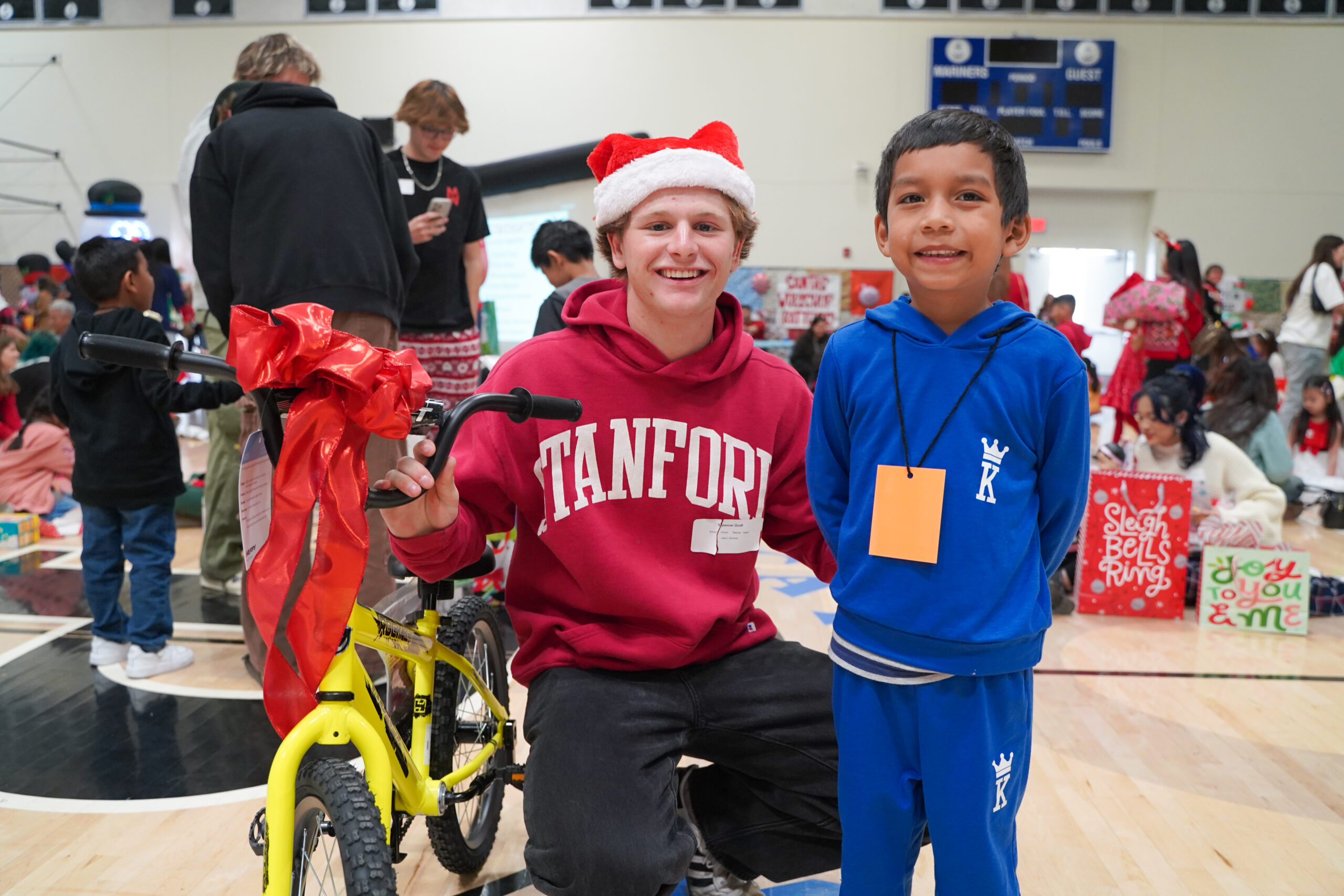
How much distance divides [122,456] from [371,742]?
2254 mm

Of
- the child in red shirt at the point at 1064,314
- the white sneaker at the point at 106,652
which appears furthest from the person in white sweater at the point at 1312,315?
the white sneaker at the point at 106,652

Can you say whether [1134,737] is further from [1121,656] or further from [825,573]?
[825,573]

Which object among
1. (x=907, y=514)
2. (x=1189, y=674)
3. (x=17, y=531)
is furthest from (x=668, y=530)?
(x=17, y=531)

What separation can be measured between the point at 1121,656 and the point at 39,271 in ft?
38.2

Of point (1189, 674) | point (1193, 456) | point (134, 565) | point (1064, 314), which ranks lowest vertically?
point (1189, 674)

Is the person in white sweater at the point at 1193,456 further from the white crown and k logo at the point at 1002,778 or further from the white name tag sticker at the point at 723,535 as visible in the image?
the white crown and k logo at the point at 1002,778

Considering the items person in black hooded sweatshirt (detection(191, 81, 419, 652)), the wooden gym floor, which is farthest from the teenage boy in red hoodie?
person in black hooded sweatshirt (detection(191, 81, 419, 652))

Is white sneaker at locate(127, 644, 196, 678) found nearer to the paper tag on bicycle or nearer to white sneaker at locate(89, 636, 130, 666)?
white sneaker at locate(89, 636, 130, 666)

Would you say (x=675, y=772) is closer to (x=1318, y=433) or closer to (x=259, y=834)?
(x=259, y=834)

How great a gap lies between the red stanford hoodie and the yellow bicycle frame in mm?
155

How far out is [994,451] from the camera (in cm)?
134

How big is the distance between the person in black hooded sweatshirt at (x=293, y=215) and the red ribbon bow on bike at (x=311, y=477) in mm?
1506

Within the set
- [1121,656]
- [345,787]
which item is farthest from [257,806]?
[1121,656]

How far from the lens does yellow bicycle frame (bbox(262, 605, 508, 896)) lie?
125cm
